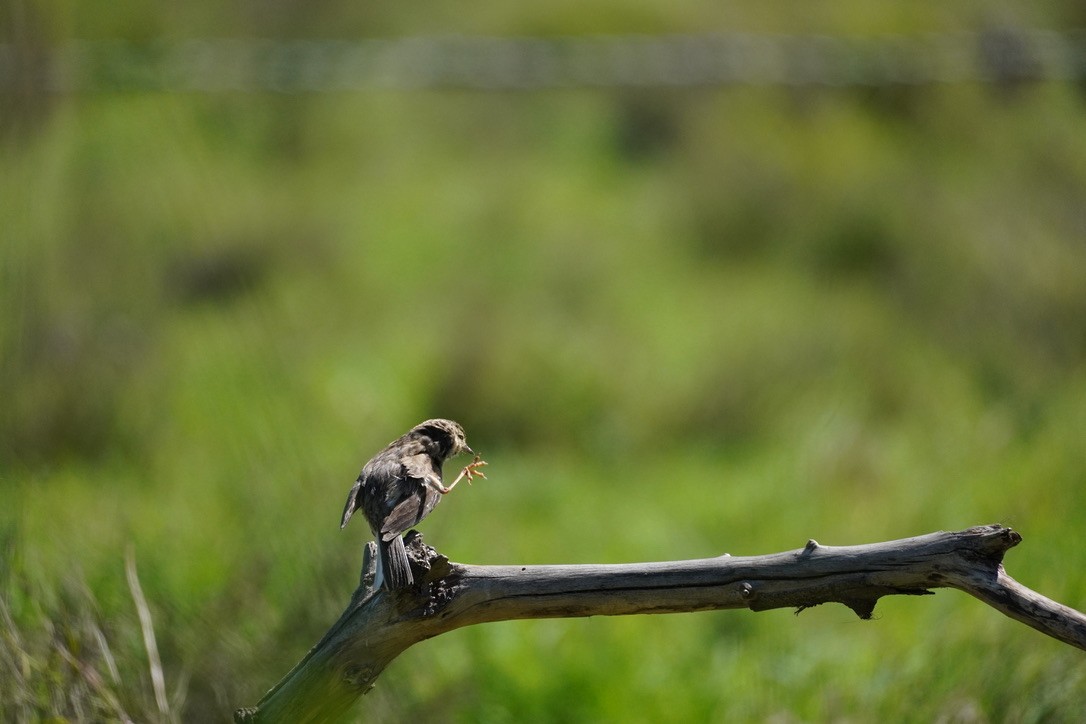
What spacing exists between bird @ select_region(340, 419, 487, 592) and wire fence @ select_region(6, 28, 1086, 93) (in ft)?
27.7

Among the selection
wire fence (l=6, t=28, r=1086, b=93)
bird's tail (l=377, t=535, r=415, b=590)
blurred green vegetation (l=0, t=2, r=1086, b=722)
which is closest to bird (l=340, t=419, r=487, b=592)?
bird's tail (l=377, t=535, r=415, b=590)

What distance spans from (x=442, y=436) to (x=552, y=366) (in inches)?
221

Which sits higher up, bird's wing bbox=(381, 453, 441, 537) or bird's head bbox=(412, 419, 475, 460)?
bird's head bbox=(412, 419, 475, 460)

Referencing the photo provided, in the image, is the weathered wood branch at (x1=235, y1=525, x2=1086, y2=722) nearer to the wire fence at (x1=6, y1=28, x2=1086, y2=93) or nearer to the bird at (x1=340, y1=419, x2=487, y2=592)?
the bird at (x1=340, y1=419, x2=487, y2=592)

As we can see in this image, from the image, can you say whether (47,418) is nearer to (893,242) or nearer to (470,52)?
(893,242)

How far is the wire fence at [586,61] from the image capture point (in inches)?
443

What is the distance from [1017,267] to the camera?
8477 mm

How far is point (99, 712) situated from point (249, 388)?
1.52m

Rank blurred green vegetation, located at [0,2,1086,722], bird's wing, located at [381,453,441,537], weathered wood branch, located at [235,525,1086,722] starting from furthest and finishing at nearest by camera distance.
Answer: blurred green vegetation, located at [0,2,1086,722]
bird's wing, located at [381,453,441,537]
weathered wood branch, located at [235,525,1086,722]

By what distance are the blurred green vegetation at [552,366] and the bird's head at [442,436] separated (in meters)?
0.71

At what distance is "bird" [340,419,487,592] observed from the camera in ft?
7.04

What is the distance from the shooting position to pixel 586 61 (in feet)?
49.3

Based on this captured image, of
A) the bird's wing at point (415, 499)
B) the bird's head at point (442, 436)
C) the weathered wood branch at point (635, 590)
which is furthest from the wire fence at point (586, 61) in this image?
the weathered wood branch at point (635, 590)

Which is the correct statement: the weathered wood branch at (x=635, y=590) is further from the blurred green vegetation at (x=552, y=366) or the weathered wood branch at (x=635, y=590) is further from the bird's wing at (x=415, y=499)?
the blurred green vegetation at (x=552, y=366)
